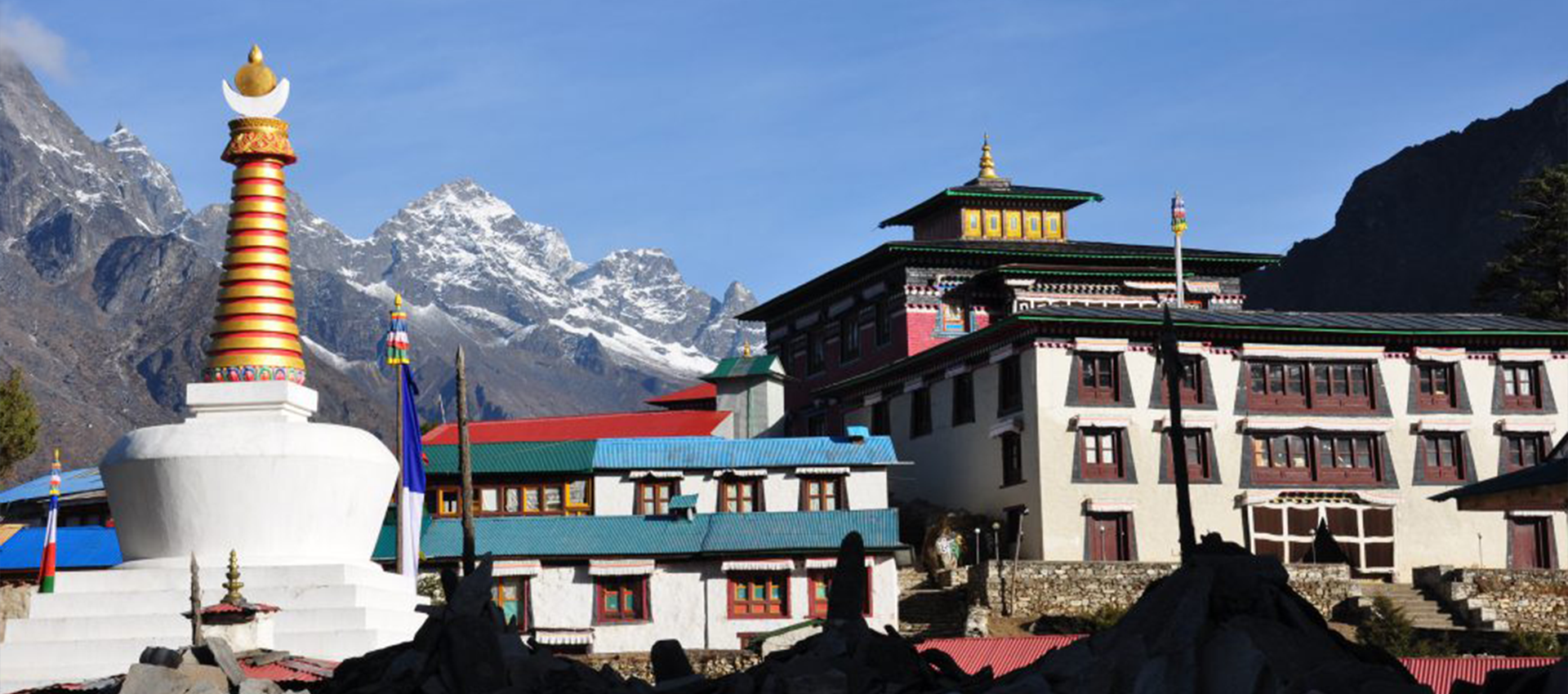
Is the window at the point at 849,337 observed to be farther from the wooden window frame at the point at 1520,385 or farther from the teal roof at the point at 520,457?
the wooden window frame at the point at 1520,385

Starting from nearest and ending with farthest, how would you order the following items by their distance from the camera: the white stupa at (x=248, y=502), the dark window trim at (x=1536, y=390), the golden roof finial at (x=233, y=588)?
the golden roof finial at (x=233, y=588) < the white stupa at (x=248, y=502) < the dark window trim at (x=1536, y=390)

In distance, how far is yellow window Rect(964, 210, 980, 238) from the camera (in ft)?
252

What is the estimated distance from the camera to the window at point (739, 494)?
190 ft

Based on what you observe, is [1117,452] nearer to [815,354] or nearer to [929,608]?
[929,608]

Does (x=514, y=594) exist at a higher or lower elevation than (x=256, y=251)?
lower

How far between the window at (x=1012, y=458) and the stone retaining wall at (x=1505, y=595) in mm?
11535

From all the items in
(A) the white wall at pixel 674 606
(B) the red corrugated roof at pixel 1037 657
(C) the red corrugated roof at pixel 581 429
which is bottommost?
(B) the red corrugated roof at pixel 1037 657

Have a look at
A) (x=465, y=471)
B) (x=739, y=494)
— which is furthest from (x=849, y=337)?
(x=465, y=471)

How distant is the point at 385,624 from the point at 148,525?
5.31 meters

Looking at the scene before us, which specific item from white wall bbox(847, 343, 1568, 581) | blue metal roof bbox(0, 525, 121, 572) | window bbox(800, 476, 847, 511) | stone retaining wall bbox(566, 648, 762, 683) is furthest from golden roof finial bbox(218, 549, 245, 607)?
white wall bbox(847, 343, 1568, 581)

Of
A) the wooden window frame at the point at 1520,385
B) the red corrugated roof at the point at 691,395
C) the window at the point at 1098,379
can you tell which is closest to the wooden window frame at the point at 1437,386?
the wooden window frame at the point at 1520,385

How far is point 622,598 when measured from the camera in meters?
53.9

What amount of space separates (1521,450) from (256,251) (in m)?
37.8

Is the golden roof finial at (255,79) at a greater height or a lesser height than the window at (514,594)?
greater
